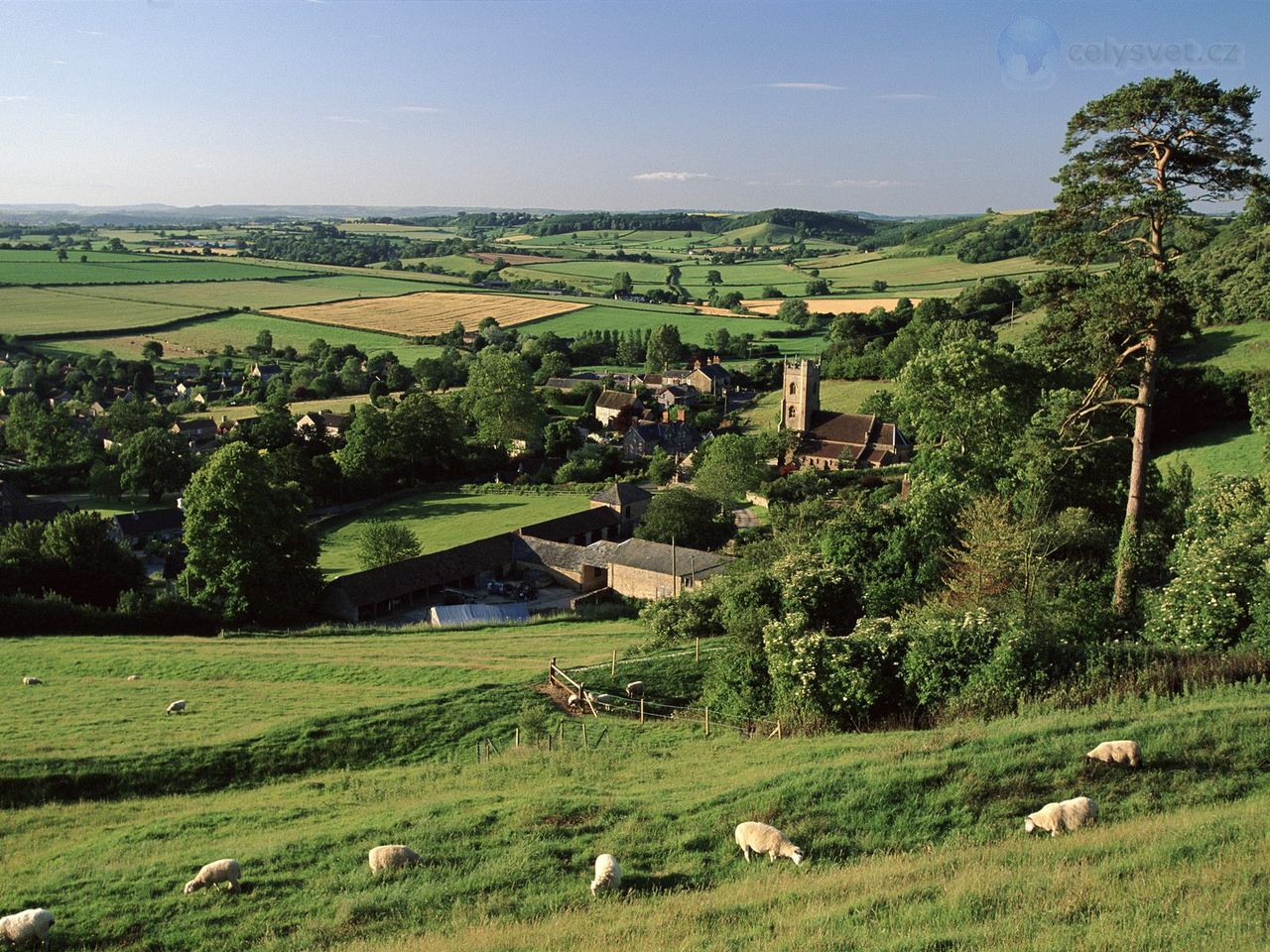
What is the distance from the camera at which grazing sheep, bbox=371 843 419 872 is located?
12.4 metres

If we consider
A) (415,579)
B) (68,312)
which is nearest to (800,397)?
(415,579)

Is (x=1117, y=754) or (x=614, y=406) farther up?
(x=1117, y=754)

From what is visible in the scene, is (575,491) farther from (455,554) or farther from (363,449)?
(455,554)

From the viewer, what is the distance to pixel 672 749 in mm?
17703

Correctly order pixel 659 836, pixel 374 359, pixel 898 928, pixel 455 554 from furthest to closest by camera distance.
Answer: pixel 374 359 → pixel 455 554 → pixel 659 836 → pixel 898 928

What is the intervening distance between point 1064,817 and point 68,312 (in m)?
149

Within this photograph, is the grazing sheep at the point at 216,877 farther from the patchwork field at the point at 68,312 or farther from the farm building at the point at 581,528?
the patchwork field at the point at 68,312

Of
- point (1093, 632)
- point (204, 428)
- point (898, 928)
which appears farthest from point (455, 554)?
point (204, 428)

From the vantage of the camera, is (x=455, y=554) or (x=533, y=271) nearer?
(x=455, y=554)

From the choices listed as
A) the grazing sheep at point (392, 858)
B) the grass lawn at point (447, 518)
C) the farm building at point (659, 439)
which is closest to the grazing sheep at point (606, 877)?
the grazing sheep at point (392, 858)

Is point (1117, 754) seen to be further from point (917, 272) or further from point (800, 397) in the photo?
point (917, 272)

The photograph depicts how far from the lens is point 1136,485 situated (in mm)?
19047

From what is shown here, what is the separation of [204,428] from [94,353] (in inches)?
1599

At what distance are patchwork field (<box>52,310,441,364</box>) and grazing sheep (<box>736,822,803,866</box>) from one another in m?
107
